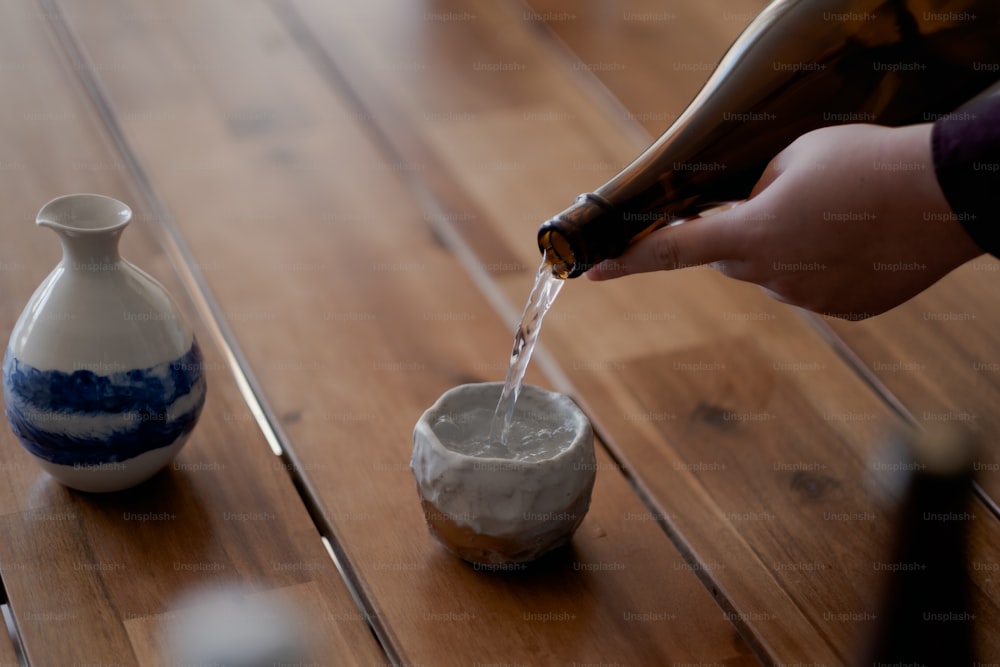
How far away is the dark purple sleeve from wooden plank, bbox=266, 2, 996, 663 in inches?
8.5

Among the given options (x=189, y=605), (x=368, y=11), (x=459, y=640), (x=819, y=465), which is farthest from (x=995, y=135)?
(x=368, y=11)

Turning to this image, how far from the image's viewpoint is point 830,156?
0.65 meters

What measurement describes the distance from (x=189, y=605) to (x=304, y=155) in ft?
1.71

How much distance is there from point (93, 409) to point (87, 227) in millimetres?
106

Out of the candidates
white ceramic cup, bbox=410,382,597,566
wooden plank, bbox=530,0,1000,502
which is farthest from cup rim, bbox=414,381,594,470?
wooden plank, bbox=530,0,1000,502

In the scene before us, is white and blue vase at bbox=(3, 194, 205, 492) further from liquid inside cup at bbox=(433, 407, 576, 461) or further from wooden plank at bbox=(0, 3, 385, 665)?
liquid inside cup at bbox=(433, 407, 576, 461)

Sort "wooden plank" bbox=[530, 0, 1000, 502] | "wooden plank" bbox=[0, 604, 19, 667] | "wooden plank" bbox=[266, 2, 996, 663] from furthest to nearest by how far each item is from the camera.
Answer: "wooden plank" bbox=[530, 0, 1000, 502] → "wooden plank" bbox=[266, 2, 996, 663] → "wooden plank" bbox=[0, 604, 19, 667]

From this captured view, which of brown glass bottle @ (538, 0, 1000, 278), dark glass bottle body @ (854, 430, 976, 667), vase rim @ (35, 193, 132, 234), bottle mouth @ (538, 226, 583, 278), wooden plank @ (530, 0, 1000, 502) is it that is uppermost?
brown glass bottle @ (538, 0, 1000, 278)

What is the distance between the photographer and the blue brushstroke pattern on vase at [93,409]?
666 mm

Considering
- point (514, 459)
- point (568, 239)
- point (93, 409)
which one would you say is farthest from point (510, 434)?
point (93, 409)

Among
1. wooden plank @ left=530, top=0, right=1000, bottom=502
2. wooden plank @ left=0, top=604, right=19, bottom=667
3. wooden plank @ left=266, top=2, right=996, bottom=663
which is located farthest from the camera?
wooden plank @ left=530, top=0, right=1000, bottom=502

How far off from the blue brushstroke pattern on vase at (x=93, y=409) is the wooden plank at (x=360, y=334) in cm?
10

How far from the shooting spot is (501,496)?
65 cm

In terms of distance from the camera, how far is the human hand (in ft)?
2.10
